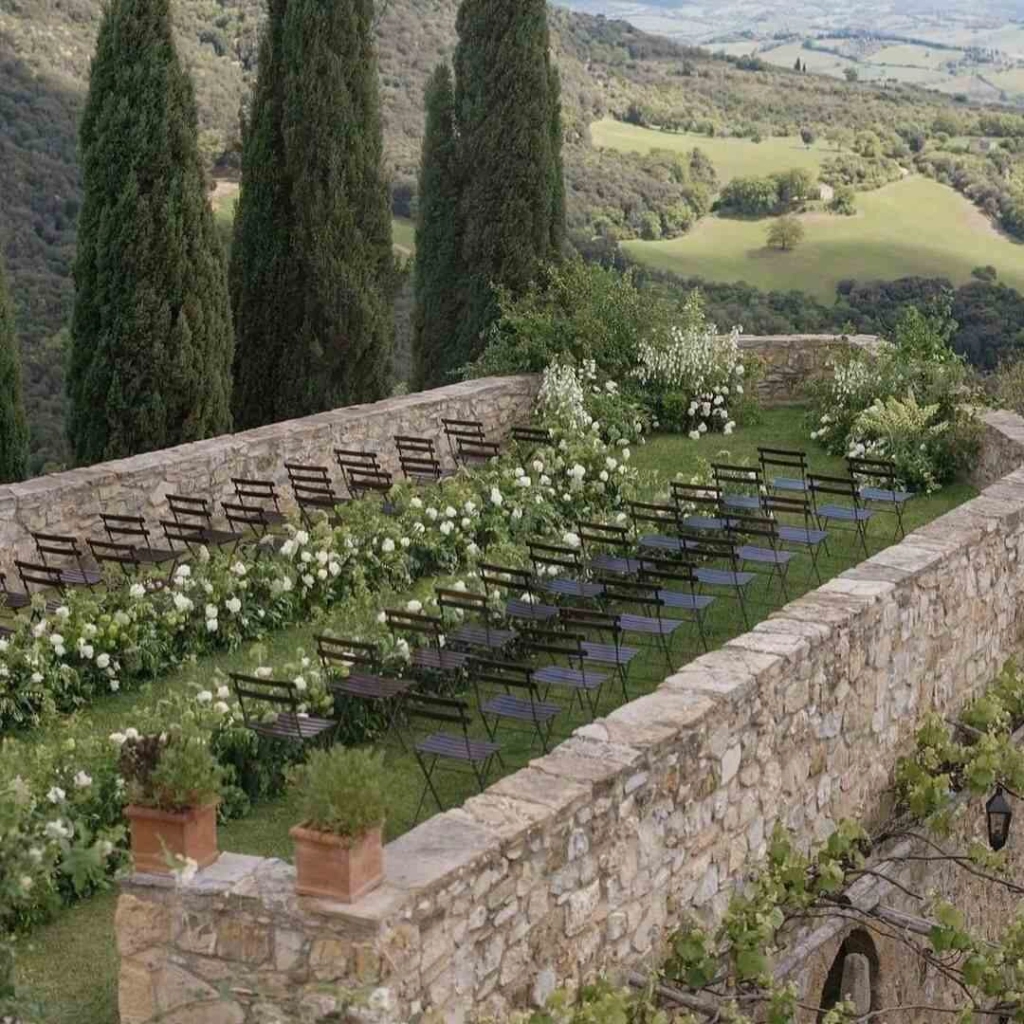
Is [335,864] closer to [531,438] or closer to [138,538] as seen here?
[138,538]

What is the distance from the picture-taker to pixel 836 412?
1591cm

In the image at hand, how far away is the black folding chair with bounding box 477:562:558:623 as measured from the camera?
10.1 meters

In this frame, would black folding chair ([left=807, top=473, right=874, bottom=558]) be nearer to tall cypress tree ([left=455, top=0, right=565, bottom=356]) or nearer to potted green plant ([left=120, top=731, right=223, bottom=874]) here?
tall cypress tree ([left=455, top=0, right=565, bottom=356])

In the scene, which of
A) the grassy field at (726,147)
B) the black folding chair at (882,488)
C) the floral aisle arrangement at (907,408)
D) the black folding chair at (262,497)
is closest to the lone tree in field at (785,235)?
the grassy field at (726,147)

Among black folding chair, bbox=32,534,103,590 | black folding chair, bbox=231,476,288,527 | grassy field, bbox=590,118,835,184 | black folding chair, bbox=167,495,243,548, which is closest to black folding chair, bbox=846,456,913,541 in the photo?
black folding chair, bbox=231,476,288,527

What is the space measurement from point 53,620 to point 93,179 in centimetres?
618

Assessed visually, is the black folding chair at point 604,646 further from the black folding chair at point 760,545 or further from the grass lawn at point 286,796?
the black folding chair at point 760,545

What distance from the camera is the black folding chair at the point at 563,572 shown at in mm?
10500

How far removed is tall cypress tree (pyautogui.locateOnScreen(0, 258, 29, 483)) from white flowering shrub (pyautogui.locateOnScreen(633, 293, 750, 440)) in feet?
17.9

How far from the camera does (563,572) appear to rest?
36.9 feet

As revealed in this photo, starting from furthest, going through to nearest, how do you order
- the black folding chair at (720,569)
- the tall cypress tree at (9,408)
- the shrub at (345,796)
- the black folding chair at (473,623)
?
the tall cypress tree at (9,408), the black folding chair at (720,569), the black folding chair at (473,623), the shrub at (345,796)

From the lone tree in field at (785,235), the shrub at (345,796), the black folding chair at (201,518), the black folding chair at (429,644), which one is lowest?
the lone tree in field at (785,235)

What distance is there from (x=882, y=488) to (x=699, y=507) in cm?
246

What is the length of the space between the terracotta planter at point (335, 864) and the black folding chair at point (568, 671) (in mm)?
3281
